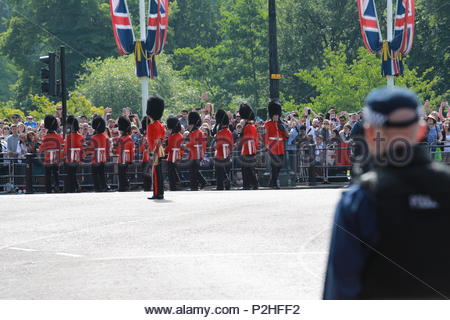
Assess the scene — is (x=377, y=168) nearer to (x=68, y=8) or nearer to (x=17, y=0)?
(x=68, y=8)

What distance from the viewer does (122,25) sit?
2998cm

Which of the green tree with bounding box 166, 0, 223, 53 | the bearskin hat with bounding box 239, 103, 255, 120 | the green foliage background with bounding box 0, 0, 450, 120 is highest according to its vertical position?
the green tree with bounding box 166, 0, 223, 53

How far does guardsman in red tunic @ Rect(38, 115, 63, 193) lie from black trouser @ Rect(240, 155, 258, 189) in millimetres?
4681

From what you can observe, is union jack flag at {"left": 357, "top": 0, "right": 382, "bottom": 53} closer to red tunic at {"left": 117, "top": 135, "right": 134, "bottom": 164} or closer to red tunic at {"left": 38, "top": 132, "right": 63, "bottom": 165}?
red tunic at {"left": 117, "top": 135, "right": 134, "bottom": 164}

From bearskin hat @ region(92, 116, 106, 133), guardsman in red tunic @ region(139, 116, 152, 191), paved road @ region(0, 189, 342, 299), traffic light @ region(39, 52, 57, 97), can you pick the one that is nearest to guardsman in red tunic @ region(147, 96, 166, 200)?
paved road @ region(0, 189, 342, 299)

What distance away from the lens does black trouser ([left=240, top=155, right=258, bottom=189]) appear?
24.0m

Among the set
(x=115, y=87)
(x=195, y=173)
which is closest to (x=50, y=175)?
(x=195, y=173)

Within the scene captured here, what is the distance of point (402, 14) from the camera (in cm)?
2820

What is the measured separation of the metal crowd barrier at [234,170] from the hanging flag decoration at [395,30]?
4659 mm

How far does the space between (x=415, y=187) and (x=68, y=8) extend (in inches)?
2532

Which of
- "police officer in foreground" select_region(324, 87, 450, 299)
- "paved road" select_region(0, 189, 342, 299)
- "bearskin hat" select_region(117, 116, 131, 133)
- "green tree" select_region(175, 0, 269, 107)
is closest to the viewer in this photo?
"police officer in foreground" select_region(324, 87, 450, 299)

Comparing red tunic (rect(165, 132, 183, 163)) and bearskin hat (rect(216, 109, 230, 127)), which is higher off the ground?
bearskin hat (rect(216, 109, 230, 127))

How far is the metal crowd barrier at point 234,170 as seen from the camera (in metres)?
24.6
